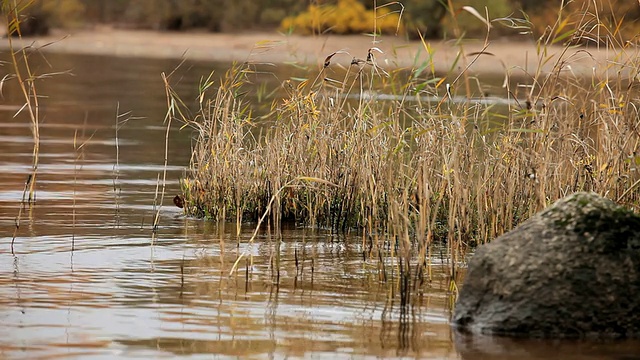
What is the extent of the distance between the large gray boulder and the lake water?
15 cm

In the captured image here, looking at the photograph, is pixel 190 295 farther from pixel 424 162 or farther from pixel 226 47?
pixel 226 47

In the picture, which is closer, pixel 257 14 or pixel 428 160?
pixel 428 160

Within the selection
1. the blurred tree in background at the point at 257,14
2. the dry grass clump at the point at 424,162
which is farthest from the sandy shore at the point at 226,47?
the dry grass clump at the point at 424,162

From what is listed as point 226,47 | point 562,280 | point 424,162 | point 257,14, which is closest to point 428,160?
point 424,162

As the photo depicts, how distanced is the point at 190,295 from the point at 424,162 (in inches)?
63.1

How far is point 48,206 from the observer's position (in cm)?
1103

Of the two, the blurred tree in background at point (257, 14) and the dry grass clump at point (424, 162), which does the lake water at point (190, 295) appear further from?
the blurred tree in background at point (257, 14)

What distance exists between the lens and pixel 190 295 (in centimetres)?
746

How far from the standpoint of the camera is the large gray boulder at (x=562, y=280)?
662 centimetres

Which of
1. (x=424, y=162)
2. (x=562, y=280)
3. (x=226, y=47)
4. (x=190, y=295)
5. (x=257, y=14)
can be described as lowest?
(x=190, y=295)

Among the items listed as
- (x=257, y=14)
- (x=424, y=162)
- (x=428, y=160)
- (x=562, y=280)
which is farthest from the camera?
(x=257, y=14)

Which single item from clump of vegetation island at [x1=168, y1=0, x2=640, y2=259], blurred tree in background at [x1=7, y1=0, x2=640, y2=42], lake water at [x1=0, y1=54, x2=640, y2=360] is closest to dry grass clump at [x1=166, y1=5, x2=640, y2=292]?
clump of vegetation island at [x1=168, y1=0, x2=640, y2=259]

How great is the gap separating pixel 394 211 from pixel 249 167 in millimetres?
3357

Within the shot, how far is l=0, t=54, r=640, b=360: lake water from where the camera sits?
6293 millimetres
